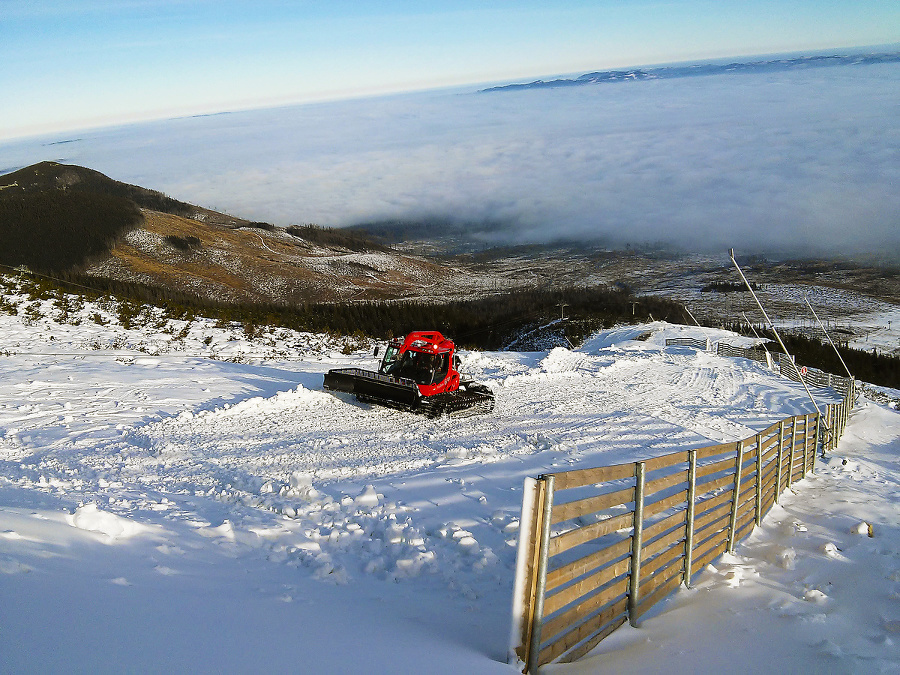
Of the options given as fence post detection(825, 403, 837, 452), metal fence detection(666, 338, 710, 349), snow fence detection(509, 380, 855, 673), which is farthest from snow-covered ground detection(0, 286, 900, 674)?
metal fence detection(666, 338, 710, 349)

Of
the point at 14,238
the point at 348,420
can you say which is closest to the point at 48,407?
the point at 348,420

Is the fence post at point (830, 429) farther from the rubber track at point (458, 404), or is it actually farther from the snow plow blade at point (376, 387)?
the snow plow blade at point (376, 387)

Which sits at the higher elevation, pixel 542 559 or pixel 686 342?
pixel 542 559

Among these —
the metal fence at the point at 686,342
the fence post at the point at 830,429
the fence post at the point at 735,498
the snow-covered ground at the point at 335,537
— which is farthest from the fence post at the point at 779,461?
the metal fence at the point at 686,342

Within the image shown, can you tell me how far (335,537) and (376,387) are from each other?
8.37 m

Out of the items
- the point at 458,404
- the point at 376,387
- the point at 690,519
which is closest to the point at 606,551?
the point at 690,519

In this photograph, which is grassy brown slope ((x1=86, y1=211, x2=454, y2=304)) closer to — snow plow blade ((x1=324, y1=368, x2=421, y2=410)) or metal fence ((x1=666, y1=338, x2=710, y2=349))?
metal fence ((x1=666, y1=338, x2=710, y2=349))

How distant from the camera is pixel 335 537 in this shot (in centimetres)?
734

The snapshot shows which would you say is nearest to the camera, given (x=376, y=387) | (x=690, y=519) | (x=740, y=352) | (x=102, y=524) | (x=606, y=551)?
(x=606, y=551)

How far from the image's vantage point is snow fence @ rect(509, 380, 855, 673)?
405cm

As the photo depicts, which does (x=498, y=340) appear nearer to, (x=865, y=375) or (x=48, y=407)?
(x=865, y=375)

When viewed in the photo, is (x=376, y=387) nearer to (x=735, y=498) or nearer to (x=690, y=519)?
(x=735, y=498)

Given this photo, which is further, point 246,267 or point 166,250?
point 246,267

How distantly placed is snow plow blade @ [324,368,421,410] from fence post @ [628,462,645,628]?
10.1 metres
